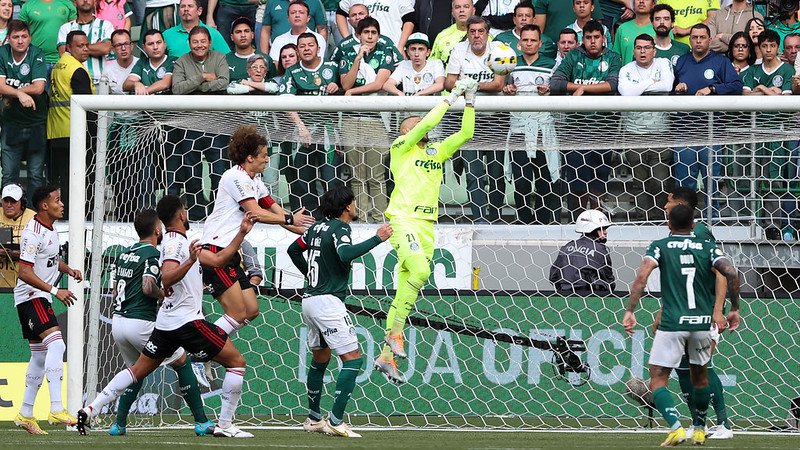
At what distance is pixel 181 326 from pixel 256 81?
5158mm

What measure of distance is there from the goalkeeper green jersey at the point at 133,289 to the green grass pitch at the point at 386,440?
929 mm

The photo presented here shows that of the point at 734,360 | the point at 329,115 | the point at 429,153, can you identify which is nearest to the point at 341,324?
the point at 429,153

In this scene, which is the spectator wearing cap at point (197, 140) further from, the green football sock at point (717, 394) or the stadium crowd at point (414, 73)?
the green football sock at point (717, 394)

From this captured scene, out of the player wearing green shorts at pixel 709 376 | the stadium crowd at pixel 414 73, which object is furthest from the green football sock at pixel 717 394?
the stadium crowd at pixel 414 73

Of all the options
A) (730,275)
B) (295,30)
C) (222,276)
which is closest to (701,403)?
(730,275)

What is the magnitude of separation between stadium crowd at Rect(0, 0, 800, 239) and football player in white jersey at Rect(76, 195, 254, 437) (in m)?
2.75

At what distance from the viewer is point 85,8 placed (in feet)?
44.7

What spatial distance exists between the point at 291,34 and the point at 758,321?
21.2ft

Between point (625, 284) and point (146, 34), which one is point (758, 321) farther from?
point (146, 34)

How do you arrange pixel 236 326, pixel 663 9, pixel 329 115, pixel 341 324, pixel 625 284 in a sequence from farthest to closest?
pixel 663 9 < pixel 625 284 < pixel 329 115 < pixel 236 326 < pixel 341 324

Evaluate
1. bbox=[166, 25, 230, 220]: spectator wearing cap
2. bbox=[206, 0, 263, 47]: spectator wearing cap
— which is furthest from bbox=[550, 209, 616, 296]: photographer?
bbox=[206, 0, 263, 47]: spectator wearing cap

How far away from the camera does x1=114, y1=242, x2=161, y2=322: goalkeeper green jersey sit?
8461 millimetres

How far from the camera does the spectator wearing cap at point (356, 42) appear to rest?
1289 cm

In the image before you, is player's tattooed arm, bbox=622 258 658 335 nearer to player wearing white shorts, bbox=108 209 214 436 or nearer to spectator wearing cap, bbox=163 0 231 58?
player wearing white shorts, bbox=108 209 214 436
